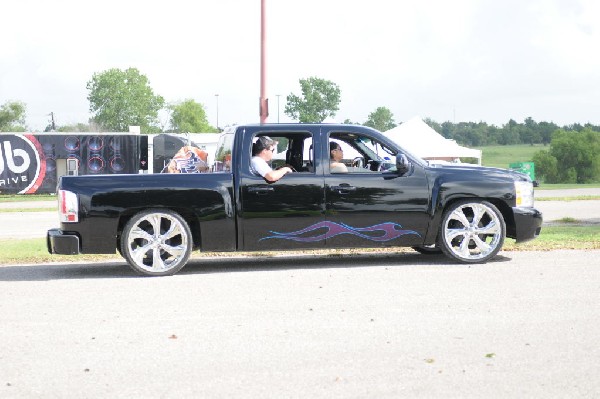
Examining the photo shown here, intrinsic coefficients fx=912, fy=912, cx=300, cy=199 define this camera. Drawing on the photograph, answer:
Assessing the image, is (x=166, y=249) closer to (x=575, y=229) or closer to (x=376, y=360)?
(x=376, y=360)

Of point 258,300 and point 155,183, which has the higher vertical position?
point 155,183

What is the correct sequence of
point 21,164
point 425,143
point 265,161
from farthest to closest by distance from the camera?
point 425,143
point 21,164
point 265,161

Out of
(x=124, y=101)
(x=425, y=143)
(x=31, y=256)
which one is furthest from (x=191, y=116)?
(x=31, y=256)

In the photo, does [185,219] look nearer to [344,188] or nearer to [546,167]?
[344,188]

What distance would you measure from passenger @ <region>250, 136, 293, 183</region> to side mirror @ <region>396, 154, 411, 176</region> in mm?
1200

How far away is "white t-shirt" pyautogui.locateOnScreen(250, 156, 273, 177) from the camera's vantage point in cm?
1005

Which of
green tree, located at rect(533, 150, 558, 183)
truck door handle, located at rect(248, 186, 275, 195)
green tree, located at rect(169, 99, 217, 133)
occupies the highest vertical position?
green tree, located at rect(169, 99, 217, 133)

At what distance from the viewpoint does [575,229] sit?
15.7m

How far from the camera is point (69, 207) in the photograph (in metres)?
9.77

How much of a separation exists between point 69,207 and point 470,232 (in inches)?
176

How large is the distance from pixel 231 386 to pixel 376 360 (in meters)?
1.03

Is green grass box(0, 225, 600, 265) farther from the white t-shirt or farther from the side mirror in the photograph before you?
the white t-shirt

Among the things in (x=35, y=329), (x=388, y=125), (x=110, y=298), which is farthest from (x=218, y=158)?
(x=388, y=125)

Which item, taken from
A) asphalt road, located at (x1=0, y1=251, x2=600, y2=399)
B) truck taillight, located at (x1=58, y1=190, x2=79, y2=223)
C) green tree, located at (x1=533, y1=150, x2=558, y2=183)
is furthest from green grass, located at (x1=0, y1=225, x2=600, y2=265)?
green tree, located at (x1=533, y1=150, x2=558, y2=183)
